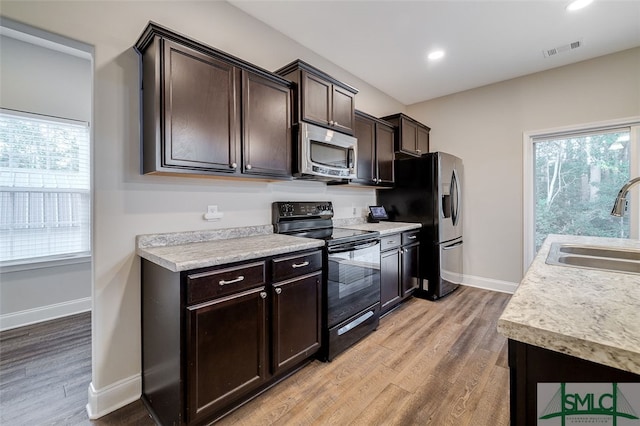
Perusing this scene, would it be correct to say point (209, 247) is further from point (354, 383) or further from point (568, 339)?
point (568, 339)

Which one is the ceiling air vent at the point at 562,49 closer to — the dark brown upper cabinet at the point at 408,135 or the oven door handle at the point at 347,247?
the dark brown upper cabinet at the point at 408,135

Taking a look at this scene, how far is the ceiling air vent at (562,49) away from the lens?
9.34 ft

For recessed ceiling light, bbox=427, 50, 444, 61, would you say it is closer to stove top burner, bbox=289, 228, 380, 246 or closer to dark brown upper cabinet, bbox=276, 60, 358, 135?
dark brown upper cabinet, bbox=276, 60, 358, 135

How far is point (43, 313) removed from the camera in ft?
9.50

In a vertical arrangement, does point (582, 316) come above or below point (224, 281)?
above

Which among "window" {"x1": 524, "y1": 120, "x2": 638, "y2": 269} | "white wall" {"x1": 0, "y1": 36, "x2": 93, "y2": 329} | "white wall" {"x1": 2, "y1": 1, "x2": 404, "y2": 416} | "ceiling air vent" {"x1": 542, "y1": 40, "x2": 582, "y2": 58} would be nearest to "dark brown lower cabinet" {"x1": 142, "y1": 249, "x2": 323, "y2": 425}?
"white wall" {"x1": 2, "y1": 1, "x2": 404, "y2": 416}

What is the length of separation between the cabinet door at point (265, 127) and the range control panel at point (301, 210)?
0.39 metres

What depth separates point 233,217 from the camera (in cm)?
230

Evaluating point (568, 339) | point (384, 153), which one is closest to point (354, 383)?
point (568, 339)

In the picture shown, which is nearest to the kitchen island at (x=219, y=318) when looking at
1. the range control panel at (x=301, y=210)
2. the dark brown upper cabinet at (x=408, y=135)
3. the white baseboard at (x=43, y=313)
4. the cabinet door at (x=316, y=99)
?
the range control panel at (x=301, y=210)

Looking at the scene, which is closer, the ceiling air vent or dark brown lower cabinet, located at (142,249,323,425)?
dark brown lower cabinet, located at (142,249,323,425)

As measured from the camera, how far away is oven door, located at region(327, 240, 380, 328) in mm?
2201

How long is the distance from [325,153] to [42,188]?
3.13 meters

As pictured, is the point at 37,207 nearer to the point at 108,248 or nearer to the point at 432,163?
the point at 108,248
